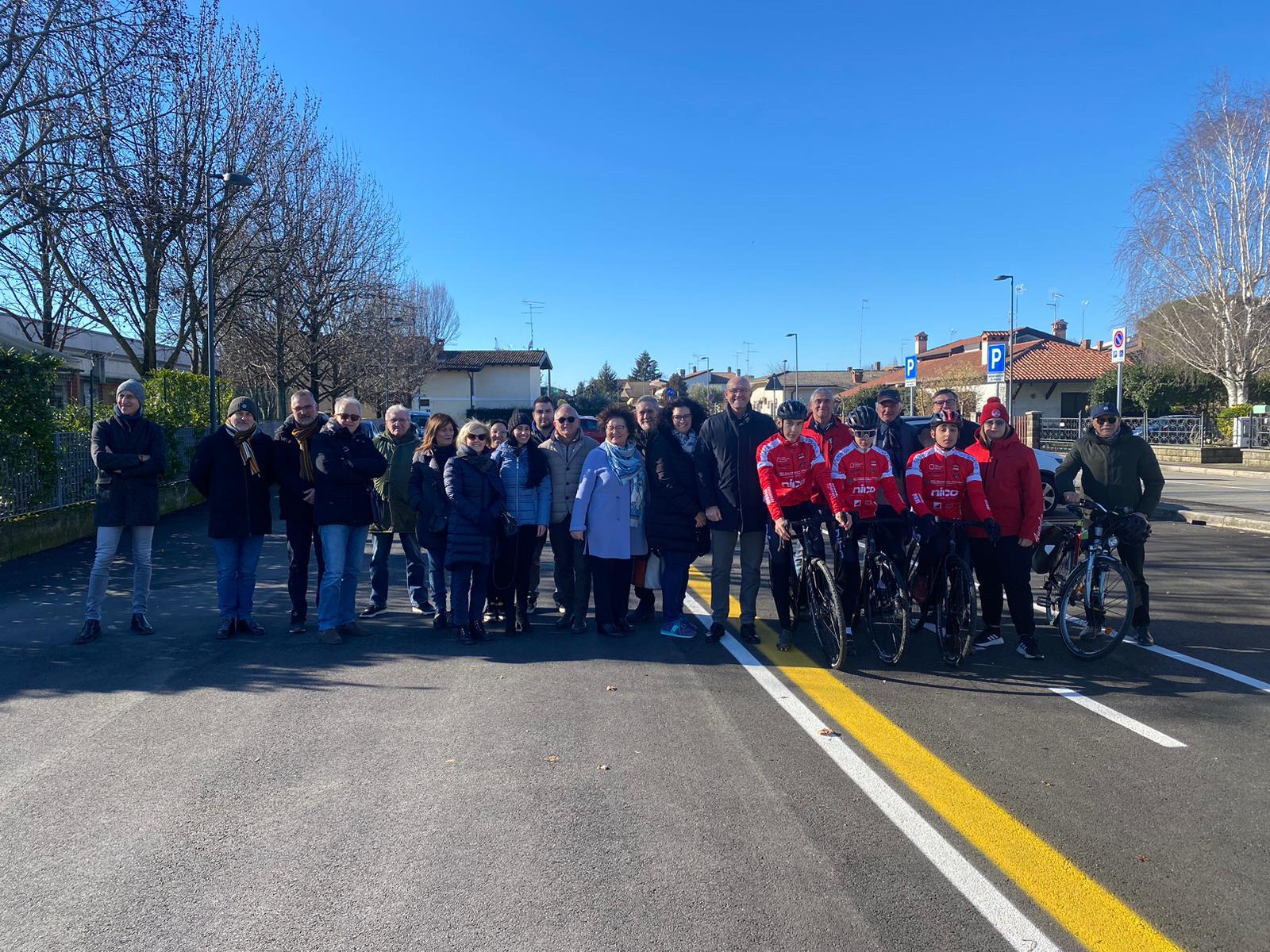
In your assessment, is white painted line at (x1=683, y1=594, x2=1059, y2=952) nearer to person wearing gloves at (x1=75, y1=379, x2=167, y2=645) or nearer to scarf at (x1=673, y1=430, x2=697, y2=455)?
scarf at (x1=673, y1=430, x2=697, y2=455)

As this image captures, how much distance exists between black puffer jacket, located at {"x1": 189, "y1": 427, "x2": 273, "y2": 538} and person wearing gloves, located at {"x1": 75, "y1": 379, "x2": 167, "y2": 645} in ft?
1.15

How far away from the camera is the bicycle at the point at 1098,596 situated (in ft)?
19.0

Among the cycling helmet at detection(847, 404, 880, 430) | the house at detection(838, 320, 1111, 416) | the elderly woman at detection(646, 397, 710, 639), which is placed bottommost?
the elderly woman at detection(646, 397, 710, 639)

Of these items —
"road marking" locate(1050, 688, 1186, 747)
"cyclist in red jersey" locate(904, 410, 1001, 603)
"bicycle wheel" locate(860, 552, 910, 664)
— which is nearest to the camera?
"road marking" locate(1050, 688, 1186, 747)

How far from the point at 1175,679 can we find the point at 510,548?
4.81 meters

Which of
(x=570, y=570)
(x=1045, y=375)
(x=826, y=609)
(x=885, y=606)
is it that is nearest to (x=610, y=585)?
(x=570, y=570)

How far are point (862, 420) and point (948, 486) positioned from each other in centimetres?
78

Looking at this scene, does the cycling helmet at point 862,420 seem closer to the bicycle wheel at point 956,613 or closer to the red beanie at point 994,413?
the red beanie at point 994,413

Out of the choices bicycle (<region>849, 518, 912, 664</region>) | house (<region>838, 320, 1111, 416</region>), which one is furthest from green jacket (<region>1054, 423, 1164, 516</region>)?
house (<region>838, 320, 1111, 416</region>)

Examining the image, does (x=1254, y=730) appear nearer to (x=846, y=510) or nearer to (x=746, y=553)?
(x=846, y=510)

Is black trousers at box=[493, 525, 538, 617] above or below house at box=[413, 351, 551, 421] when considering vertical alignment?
below

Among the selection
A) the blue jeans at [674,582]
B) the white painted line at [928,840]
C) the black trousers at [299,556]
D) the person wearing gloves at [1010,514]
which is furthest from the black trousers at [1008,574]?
the black trousers at [299,556]

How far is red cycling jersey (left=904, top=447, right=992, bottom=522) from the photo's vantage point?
19.5ft

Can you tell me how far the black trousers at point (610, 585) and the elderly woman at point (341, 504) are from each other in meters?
1.84
